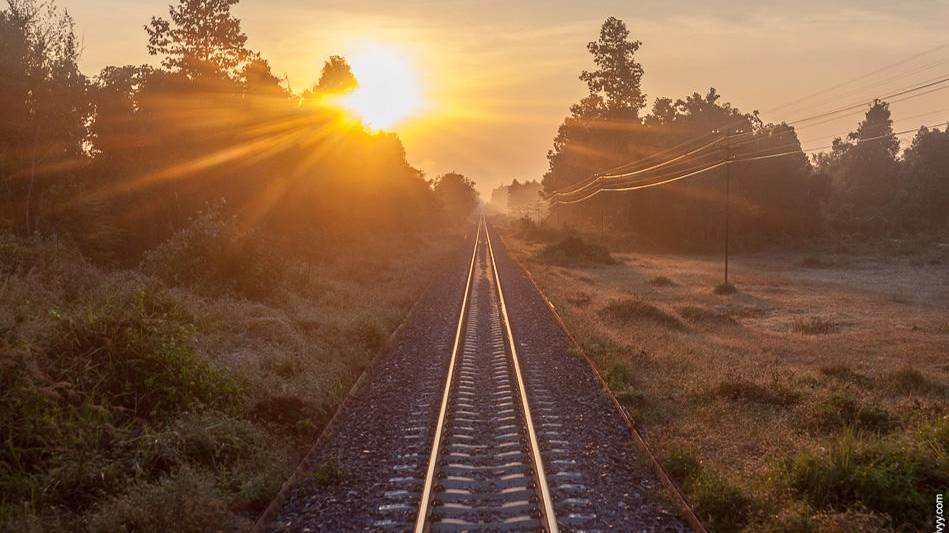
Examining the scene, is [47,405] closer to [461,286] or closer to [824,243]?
[461,286]

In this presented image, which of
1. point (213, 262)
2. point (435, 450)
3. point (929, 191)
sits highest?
point (929, 191)

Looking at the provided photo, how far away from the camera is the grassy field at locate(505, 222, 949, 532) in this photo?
764 centimetres

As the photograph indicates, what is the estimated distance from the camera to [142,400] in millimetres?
9930

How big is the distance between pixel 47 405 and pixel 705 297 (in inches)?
1139

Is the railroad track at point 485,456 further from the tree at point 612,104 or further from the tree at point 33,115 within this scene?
the tree at point 612,104

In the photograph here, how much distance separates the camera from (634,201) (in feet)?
236

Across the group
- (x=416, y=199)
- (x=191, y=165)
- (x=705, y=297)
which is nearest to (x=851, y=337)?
(x=705, y=297)

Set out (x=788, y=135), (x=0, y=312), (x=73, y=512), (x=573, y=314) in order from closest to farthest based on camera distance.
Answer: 1. (x=73, y=512)
2. (x=0, y=312)
3. (x=573, y=314)
4. (x=788, y=135)

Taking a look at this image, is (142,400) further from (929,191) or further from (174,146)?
(929,191)

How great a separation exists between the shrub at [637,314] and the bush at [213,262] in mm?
11454

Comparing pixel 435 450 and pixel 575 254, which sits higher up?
pixel 575 254

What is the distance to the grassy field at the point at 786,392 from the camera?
7637mm

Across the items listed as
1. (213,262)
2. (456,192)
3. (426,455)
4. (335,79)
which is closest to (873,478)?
(426,455)

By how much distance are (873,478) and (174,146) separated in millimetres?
31946
